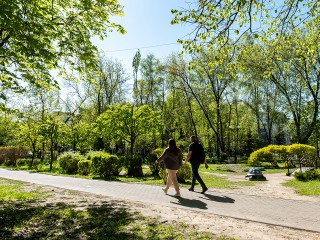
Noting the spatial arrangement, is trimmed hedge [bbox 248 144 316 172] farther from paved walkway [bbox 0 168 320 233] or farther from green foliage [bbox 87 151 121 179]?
paved walkway [bbox 0 168 320 233]

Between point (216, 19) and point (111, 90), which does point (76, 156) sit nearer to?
point (216, 19)

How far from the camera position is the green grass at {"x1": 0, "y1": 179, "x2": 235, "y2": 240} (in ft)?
16.7

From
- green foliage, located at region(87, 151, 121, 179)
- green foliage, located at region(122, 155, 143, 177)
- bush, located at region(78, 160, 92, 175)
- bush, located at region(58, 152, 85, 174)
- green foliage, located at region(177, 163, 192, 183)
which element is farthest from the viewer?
bush, located at region(58, 152, 85, 174)

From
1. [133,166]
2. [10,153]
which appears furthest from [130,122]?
[10,153]

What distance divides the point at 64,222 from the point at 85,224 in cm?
50

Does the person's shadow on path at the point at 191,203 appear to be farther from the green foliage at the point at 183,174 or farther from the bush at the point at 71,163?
the bush at the point at 71,163

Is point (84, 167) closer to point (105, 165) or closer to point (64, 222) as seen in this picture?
point (105, 165)

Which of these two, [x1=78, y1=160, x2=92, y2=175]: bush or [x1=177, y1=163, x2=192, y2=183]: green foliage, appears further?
[x1=78, y1=160, x2=92, y2=175]: bush

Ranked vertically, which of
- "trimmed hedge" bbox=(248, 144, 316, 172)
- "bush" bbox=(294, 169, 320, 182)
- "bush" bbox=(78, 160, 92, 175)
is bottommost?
"bush" bbox=(294, 169, 320, 182)

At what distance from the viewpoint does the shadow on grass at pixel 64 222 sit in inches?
204

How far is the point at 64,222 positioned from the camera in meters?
6.02

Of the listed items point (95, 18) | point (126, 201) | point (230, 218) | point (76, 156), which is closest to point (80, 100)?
point (76, 156)

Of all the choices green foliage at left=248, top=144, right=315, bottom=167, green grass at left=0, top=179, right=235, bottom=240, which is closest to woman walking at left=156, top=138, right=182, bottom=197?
green grass at left=0, top=179, right=235, bottom=240

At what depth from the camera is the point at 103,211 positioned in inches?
277
